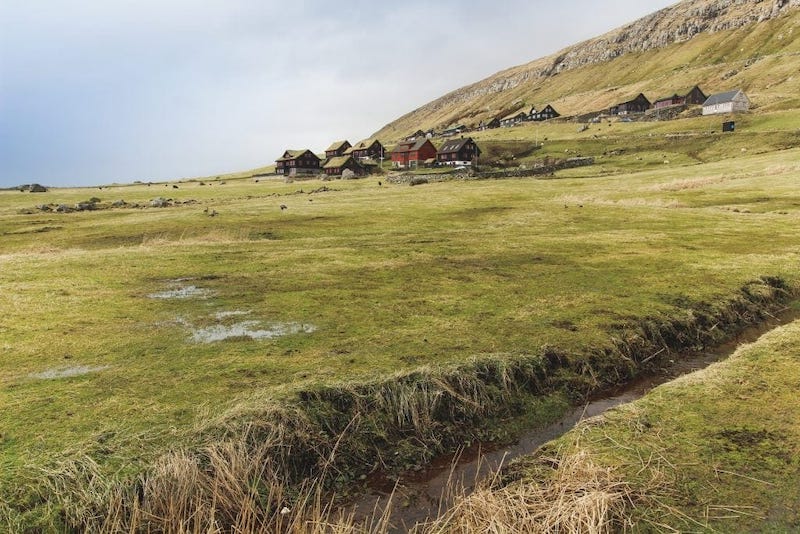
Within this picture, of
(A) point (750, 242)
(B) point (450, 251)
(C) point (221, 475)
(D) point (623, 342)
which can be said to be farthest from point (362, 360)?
(A) point (750, 242)

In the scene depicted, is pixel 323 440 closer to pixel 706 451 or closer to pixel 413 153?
pixel 706 451

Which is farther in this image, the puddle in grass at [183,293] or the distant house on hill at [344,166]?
the distant house on hill at [344,166]

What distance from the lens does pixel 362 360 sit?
1762 centimetres

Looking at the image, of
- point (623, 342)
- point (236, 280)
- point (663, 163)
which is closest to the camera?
point (623, 342)

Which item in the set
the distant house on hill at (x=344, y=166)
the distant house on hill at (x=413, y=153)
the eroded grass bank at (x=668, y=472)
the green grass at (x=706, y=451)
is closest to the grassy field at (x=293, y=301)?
the green grass at (x=706, y=451)

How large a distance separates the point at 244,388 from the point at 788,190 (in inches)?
3017

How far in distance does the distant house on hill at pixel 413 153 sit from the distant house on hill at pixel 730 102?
101 m

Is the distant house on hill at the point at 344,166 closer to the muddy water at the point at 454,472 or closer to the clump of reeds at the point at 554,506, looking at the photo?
the muddy water at the point at 454,472

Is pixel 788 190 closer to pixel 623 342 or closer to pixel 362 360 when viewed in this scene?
pixel 623 342

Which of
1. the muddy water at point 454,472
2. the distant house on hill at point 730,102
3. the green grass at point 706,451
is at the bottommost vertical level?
the muddy water at point 454,472

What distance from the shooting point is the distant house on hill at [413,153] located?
173 meters

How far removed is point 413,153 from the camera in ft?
572

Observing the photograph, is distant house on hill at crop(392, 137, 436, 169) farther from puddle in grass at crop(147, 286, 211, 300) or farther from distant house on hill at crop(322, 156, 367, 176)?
puddle in grass at crop(147, 286, 211, 300)

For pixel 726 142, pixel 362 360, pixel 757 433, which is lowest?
pixel 757 433
